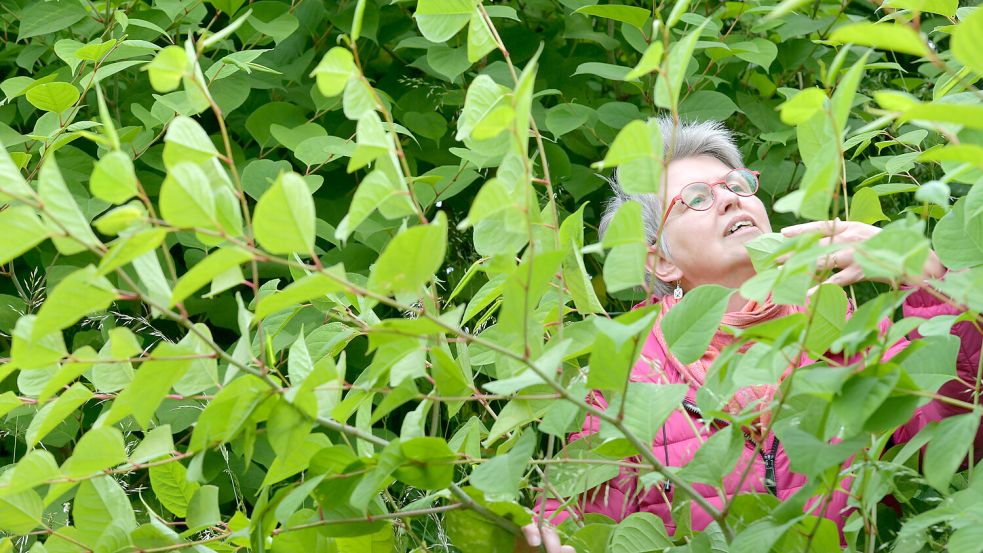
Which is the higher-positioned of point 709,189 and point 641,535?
point 641,535

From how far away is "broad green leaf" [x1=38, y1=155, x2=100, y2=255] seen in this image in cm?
68

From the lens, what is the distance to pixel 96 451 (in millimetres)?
830

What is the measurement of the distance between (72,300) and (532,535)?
1.53ft

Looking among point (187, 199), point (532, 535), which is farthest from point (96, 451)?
point (532, 535)

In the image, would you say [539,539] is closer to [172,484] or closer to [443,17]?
[172,484]

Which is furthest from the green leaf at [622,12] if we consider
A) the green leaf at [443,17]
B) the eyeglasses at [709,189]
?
the green leaf at [443,17]

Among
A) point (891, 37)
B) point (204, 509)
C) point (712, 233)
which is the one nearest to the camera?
point (891, 37)

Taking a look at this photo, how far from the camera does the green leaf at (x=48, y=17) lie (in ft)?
6.63

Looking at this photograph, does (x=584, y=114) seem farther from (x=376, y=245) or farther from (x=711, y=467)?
(x=711, y=467)

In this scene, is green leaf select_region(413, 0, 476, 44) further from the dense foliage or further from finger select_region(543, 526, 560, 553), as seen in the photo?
finger select_region(543, 526, 560, 553)

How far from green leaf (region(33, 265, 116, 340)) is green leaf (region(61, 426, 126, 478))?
16 centimetres

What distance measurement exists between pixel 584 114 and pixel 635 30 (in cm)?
20

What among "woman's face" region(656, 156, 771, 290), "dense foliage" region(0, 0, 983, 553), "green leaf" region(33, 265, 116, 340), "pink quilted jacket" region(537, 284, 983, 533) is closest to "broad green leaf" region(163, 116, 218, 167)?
"dense foliage" region(0, 0, 983, 553)

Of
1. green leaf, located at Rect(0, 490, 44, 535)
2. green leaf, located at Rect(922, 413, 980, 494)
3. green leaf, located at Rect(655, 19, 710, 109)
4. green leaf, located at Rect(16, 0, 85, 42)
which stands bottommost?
green leaf, located at Rect(0, 490, 44, 535)
